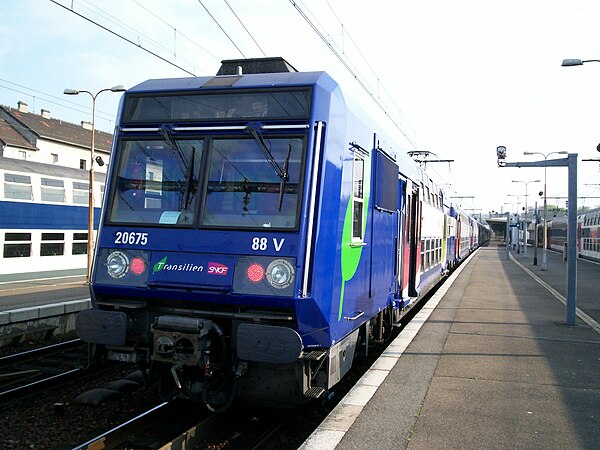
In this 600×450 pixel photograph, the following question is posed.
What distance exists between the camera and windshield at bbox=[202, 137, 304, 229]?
5.20m

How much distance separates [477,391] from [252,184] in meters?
3.39

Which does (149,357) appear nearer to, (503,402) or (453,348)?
(503,402)

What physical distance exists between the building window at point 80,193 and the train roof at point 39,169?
12.5 inches

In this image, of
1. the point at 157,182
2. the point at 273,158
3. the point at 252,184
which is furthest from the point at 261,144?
the point at 157,182

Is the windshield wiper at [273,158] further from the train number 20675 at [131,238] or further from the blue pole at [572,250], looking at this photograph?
the blue pole at [572,250]

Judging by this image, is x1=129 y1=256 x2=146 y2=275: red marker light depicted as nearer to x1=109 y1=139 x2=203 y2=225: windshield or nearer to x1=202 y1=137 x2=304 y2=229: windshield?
x1=109 y1=139 x2=203 y2=225: windshield

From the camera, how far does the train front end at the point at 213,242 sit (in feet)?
16.5

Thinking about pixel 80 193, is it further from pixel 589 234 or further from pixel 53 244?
pixel 589 234

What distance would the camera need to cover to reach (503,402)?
19.4 feet

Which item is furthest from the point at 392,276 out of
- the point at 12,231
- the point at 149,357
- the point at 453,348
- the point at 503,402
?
the point at 12,231

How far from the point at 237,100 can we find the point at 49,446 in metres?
3.83

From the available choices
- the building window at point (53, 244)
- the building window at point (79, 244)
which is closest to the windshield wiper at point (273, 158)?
the building window at point (53, 244)

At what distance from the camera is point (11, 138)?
36.2 metres

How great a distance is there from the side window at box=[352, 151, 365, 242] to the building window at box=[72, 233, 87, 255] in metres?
21.7
